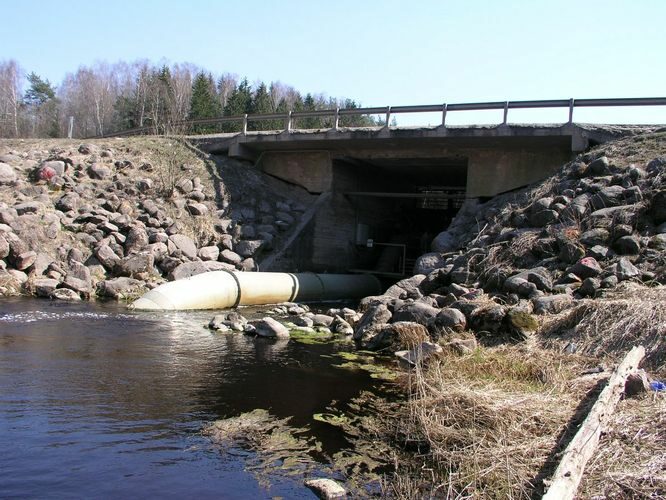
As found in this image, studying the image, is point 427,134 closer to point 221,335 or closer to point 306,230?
point 306,230

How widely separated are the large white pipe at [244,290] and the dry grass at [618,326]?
10490 millimetres

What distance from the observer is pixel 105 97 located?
73750 mm

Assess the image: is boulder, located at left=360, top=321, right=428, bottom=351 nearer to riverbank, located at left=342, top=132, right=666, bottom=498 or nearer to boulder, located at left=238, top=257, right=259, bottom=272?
riverbank, located at left=342, top=132, right=666, bottom=498

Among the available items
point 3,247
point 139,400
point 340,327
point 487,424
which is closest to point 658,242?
point 340,327

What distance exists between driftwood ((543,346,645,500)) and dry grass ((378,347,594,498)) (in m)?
0.41

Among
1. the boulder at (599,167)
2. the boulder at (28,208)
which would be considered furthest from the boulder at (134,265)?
the boulder at (599,167)

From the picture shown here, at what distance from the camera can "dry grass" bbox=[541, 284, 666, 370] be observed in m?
9.34

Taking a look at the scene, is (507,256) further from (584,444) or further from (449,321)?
(584,444)

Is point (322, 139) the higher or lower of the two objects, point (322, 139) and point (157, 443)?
the higher

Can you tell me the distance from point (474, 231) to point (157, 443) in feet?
50.6

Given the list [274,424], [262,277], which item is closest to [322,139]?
[262,277]

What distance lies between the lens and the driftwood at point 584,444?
14.8 ft

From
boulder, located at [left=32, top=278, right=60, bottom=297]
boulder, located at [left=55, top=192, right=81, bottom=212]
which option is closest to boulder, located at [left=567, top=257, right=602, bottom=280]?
boulder, located at [left=32, top=278, right=60, bottom=297]

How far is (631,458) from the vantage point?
545 centimetres
